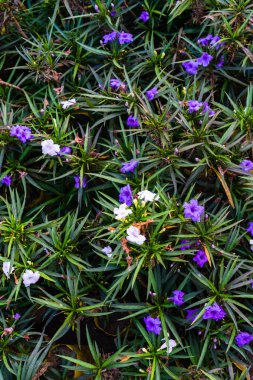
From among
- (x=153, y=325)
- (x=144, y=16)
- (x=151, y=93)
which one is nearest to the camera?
(x=153, y=325)

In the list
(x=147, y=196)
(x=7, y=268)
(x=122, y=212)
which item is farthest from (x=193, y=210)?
(x=7, y=268)

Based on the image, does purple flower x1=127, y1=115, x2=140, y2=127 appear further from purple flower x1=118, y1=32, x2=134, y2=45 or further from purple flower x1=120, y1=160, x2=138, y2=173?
purple flower x1=118, y1=32, x2=134, y2=45

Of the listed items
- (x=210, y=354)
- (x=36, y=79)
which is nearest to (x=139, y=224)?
(x=210, y=354)

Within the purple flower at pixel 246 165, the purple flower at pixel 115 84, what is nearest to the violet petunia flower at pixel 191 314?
the purple flower at pixel 246 165

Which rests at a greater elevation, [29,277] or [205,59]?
[205,59]

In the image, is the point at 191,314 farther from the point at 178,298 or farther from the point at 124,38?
the point at 124,38

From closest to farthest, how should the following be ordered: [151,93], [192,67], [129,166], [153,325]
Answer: [153,325]
[129,166]
[151,93]
[192,67]

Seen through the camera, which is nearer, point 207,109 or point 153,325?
point 153,325
